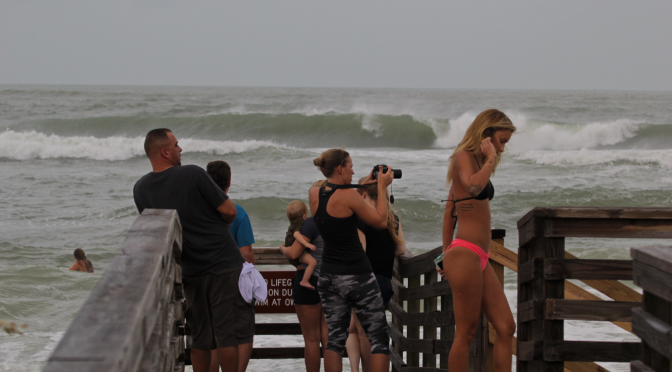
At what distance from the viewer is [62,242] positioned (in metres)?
11.4

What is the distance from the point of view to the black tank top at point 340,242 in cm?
353

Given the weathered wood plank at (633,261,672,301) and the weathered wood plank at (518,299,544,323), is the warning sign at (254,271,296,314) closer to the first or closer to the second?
the weathered wood plank at (518,299,544,323)

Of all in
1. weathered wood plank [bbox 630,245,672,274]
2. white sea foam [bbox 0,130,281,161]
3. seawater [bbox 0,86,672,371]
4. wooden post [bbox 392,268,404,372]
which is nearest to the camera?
weathered wood plank [bbox 630,245,672,274]

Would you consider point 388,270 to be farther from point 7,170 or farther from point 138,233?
point 7,170

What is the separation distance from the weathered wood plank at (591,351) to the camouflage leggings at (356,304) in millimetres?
931

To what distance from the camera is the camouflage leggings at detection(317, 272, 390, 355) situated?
360cm

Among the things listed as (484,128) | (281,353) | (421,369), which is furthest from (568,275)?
(281,353)

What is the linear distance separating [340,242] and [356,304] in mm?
376

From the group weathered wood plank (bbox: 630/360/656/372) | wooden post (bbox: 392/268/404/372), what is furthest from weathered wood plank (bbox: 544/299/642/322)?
wooden post (bbox: 392/268/404/372)

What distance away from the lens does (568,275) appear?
3.12m

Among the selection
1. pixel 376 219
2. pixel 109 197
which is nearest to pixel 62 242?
pixel 109 197

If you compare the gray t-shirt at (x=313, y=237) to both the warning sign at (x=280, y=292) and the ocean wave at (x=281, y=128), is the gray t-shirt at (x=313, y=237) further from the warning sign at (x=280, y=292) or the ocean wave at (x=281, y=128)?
the ocean wave at (x=281, y=128)

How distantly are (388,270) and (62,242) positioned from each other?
887cm

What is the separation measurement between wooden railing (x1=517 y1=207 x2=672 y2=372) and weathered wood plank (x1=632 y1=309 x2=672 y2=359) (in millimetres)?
1005
